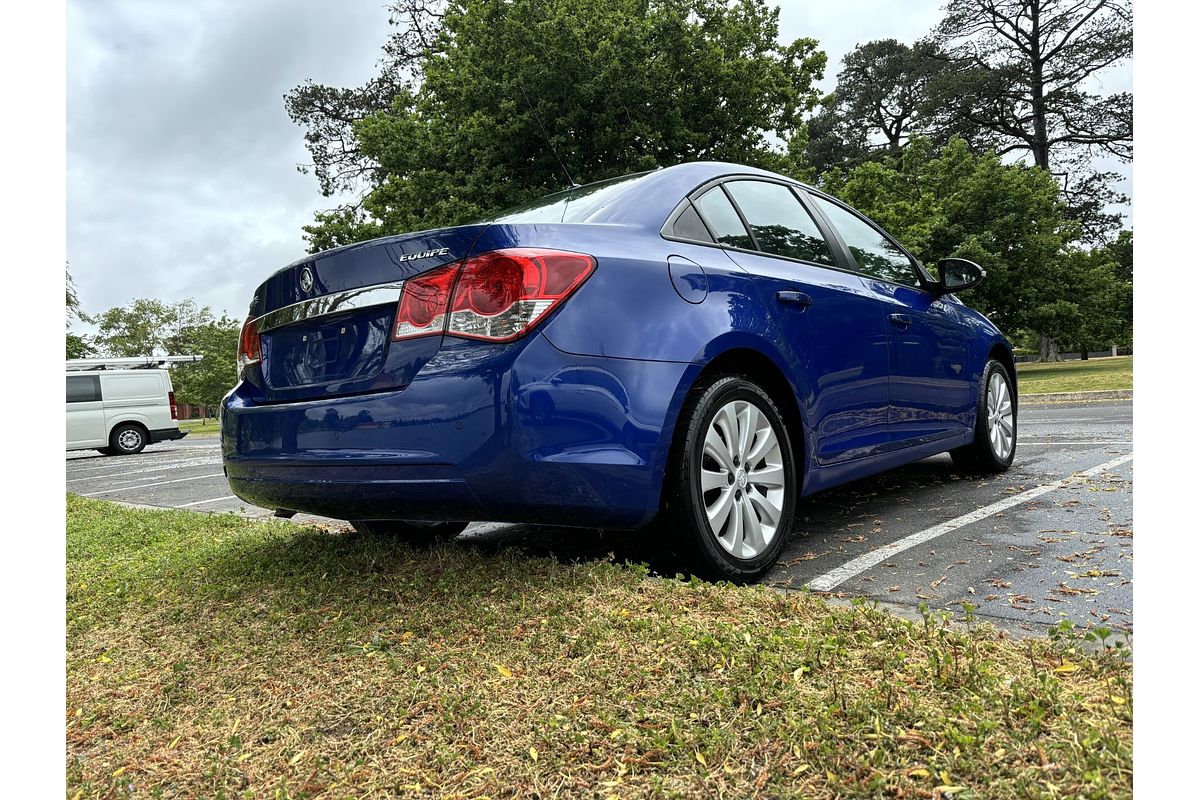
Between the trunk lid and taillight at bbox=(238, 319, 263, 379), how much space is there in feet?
0.18

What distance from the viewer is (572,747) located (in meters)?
1.99

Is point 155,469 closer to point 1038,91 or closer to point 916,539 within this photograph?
point 916,539

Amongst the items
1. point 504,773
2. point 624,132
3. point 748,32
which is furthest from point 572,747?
point 748,32

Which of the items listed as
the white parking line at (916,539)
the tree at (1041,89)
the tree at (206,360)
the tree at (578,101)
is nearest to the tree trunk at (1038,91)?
the tree at (1041,89)

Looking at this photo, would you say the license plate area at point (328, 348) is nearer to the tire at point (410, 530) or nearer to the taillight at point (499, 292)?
the taillight at point (499, 292)

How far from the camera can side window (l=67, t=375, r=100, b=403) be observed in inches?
758

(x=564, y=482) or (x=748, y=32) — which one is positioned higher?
(x=748, y=32)

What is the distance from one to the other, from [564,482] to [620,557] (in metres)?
1.11

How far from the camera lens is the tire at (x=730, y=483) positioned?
9.86 feet

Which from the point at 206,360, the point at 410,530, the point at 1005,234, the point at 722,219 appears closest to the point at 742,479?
the point at 722,219

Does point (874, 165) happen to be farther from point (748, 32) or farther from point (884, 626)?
point (884, 626)

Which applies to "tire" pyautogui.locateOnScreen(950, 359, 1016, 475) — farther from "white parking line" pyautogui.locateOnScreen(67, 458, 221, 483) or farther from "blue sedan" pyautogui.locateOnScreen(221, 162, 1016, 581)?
"white parking line" pyautogui.locateOnScreen(67, 458, 221, 483)

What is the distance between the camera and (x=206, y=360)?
172 ft
